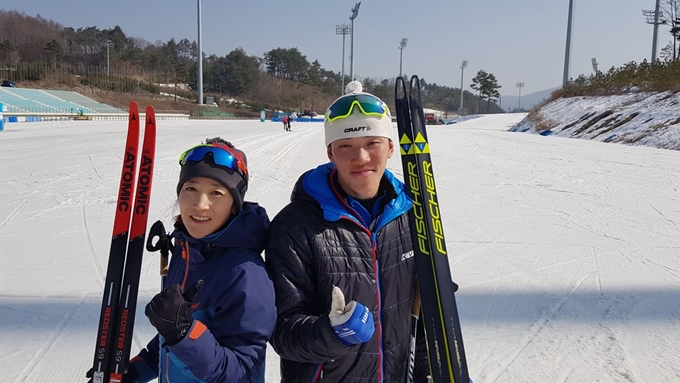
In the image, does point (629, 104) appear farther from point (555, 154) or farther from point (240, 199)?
point (240, 199)

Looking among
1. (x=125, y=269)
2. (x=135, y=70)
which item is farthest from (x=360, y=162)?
(x=135, y=70)

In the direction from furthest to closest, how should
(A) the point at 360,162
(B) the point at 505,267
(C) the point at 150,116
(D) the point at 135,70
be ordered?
(D) the point at 135,70 → (B) the point at 505,267 → (C) the point at 150,116 → (A) the point at 360,162

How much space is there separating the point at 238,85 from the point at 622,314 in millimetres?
79671

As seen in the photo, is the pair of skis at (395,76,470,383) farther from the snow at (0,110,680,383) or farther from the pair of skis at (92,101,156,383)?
the pair of skis at (92,101,156,383)

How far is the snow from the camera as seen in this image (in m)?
2.70

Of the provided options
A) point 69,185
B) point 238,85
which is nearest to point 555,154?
point 69,185

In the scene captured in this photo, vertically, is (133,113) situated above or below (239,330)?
above

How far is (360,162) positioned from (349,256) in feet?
1.11

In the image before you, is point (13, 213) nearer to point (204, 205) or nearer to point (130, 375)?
point (130, 375)

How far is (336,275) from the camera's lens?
62.2 inches

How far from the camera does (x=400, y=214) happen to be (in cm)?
170

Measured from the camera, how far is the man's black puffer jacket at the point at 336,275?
1558mm

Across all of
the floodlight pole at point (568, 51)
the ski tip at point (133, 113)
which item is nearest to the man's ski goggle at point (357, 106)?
the ski tip at point (133, 113)

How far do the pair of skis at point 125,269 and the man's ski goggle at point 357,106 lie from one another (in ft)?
2.94
